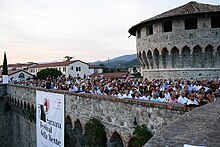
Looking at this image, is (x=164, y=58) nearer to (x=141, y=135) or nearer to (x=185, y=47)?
(x=185, y=47)

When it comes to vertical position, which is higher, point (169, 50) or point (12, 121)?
point (169, 50)

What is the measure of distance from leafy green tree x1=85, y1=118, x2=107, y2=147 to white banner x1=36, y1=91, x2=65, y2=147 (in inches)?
120

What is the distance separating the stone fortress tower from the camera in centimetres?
2377

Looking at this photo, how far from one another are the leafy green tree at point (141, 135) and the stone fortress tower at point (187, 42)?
15.9 metres

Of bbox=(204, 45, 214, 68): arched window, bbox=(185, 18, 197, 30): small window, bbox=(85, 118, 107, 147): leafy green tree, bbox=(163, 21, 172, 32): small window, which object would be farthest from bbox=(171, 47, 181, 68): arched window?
bbox=(85, 118, 107, 147): leafy green tree

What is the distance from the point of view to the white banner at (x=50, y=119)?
15.9 m

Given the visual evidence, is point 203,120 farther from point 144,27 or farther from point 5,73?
point 5,73

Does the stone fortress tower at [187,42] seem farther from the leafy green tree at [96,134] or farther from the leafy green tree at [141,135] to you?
the leafy green tree at [141,135]

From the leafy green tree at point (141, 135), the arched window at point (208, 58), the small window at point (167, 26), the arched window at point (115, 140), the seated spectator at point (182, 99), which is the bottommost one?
the arched window at point (115, 140)

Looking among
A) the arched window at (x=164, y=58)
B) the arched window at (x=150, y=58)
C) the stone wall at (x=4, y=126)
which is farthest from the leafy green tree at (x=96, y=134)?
the stone wall at (x=4, y=126)

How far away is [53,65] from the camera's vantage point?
269ft

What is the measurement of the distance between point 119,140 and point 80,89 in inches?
182

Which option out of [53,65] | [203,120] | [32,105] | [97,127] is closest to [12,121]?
[32,105]

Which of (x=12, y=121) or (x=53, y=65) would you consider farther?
(x=53, y=65)
